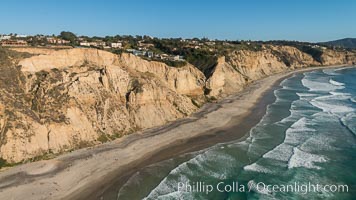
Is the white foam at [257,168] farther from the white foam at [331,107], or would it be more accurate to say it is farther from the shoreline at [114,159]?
the white foam at [331,107]

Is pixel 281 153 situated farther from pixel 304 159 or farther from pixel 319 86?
pixel 319 86

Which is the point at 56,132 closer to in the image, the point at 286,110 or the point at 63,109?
the point at 63,109

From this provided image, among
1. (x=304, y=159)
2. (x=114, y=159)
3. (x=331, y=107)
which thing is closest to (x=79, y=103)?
(x=114, y=159)

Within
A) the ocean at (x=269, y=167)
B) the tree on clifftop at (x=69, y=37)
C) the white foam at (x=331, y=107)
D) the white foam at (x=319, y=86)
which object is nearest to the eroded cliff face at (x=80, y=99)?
the ocean at (x=269, y=167)

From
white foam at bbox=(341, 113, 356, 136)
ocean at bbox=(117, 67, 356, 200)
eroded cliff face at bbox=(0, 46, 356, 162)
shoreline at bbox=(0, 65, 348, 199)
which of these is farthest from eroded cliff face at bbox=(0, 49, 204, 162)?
white foam at bbox=(341, 113, 356, 136)

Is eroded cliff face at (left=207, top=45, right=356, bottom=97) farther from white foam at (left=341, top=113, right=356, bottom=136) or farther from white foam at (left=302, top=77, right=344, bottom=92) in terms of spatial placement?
white foam at (left=341, top=113, right=356, bottom=136)

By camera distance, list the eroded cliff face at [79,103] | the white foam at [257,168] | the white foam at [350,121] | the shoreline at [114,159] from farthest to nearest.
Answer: the white foam at [350,121] → the eroded cliff face at [79,103] → the white foam at [257,168] → the shoreline at [114,159]
